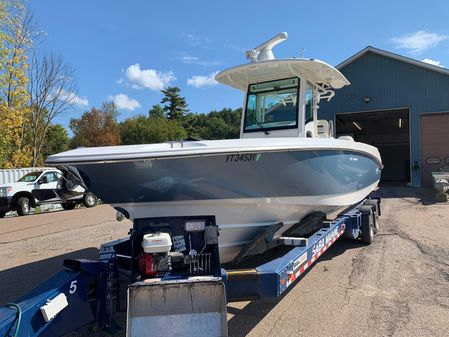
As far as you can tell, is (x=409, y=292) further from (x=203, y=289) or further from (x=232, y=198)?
(x=203, y=289)

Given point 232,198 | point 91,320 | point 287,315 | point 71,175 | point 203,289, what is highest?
point 71,175

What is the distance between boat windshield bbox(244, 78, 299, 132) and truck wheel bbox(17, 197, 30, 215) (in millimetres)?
12080

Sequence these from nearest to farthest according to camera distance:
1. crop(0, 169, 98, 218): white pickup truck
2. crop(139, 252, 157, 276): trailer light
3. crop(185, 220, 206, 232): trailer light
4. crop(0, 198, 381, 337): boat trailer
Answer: crop(0, 198, 381, 337): boat trailer
crop(139, 252, 157, 276): trailer light
crop(185, 220, 206, 232): trailer light
crop(0, 169, 98, 218): white pickup truck

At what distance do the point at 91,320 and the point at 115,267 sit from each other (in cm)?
48

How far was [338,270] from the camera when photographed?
6.00 metres

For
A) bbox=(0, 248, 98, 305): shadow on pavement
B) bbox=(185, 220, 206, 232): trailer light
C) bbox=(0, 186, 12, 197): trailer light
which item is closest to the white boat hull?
bbox=(185, 220, 206, 232): trailer light

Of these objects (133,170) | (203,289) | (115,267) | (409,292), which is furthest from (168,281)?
(409,292)

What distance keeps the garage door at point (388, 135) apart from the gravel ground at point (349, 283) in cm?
1378

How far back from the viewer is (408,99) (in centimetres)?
1903

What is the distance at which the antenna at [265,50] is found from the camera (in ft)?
20.8

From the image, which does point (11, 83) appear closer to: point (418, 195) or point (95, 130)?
point (418, 195)

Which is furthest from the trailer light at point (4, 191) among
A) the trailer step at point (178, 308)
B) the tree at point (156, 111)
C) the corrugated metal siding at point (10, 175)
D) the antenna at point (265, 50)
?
the tree at point (156, 111)

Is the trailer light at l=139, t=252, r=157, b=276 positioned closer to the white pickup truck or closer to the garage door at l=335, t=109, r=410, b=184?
the white pickup truck

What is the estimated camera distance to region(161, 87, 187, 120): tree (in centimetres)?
8100
